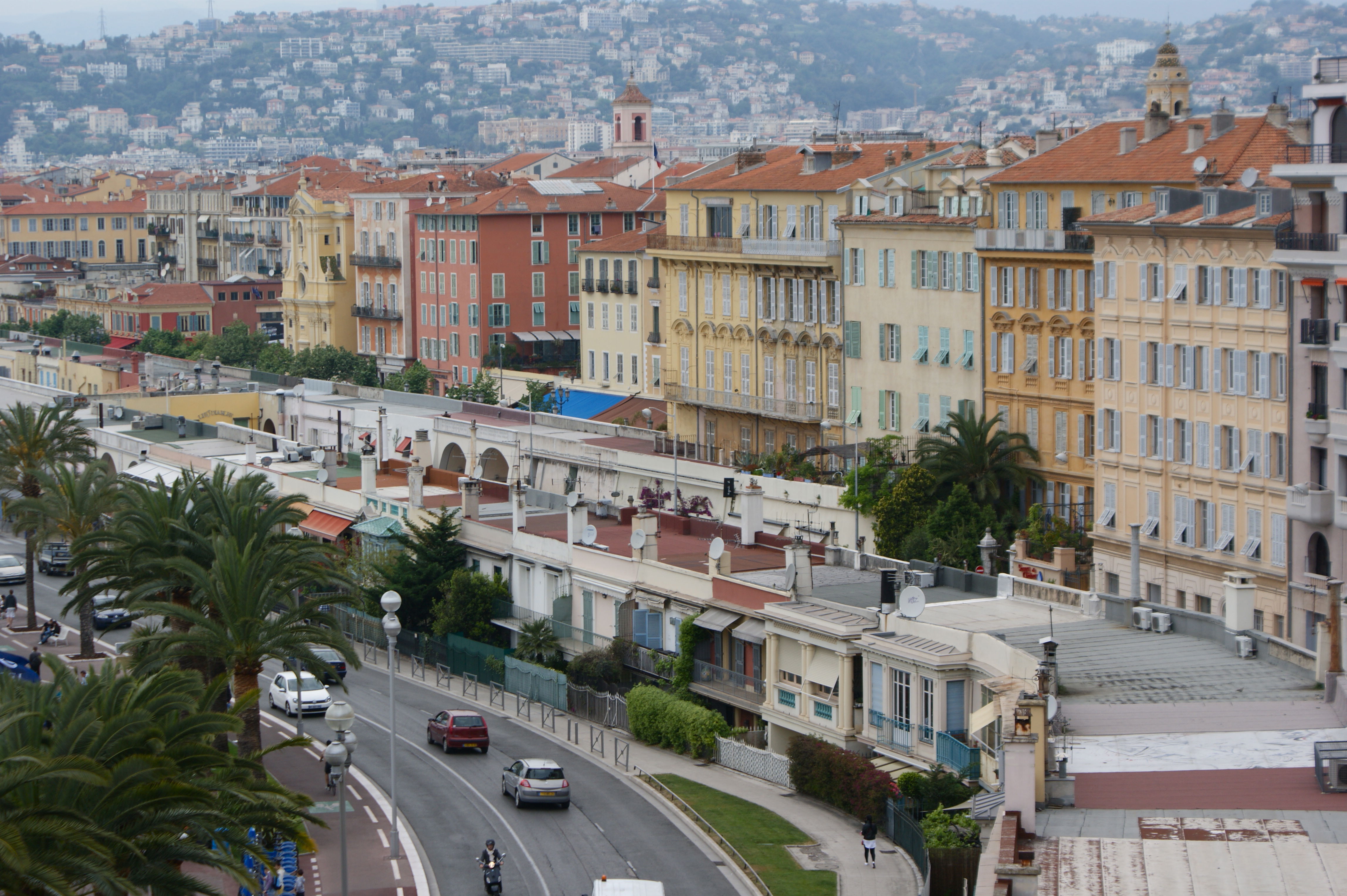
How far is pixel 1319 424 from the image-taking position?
55094 millimetres

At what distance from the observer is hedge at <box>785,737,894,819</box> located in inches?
1859

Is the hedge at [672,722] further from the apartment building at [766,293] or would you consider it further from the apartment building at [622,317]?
the apartment building at [622,317]

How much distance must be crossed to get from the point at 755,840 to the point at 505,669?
19037mm

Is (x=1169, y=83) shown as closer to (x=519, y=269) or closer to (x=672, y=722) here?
(x=519, y=269)

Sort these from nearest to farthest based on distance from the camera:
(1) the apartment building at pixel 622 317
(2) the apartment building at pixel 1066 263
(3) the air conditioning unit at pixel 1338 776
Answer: (3) the air conditioning unit at pixel 1338 776 < (2) the apartment building at pixel 1066 263 < (1) the apartment building at pixel 622 317

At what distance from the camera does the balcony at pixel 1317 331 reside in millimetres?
55062

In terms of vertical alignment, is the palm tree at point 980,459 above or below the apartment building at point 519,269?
below

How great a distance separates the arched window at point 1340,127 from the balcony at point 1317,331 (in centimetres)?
510

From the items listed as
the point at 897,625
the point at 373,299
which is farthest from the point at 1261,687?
the point at 373,299

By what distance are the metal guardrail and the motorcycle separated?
5.42 meters

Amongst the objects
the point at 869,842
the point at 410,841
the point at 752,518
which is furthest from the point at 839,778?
the point at 752,518

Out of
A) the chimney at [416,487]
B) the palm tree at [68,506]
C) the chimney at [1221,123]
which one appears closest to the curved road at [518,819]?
the palm tree at [68,506]

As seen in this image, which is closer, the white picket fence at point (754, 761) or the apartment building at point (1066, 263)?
the white picket fence at point (754, 761)

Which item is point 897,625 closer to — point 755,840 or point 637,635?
point 755,840
